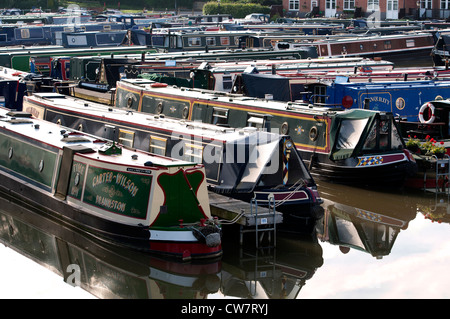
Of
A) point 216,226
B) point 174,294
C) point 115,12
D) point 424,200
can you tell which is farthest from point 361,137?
point 115,12

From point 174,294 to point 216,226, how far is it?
1.53 m

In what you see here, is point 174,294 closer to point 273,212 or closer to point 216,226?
point 216,226

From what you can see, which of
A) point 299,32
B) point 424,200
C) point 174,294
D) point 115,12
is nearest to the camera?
point 174,294

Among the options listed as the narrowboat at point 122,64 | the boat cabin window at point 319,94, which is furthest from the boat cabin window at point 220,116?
the narrowboat at point 122,64

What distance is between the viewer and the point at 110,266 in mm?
13805

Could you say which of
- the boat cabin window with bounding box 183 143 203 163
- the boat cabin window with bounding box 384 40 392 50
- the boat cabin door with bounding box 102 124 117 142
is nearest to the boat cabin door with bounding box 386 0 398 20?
the boat cabin window with bounding box 384 40 392 50

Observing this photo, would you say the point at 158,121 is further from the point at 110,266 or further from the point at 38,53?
the point at 38,53

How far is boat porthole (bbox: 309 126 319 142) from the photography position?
19.4 m

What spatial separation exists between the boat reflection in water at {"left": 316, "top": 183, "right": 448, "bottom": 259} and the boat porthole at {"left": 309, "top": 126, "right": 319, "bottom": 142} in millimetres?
1265

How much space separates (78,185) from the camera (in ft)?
50.0

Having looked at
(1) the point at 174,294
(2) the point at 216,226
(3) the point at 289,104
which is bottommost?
(1) the point at 174,294

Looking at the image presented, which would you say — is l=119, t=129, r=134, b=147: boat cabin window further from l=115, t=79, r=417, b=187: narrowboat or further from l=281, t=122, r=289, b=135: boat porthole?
l=281, t=122, r=289, b=135: boat porthole

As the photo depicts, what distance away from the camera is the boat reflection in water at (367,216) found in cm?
1579

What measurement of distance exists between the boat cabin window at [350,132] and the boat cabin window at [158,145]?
15.6 ft
